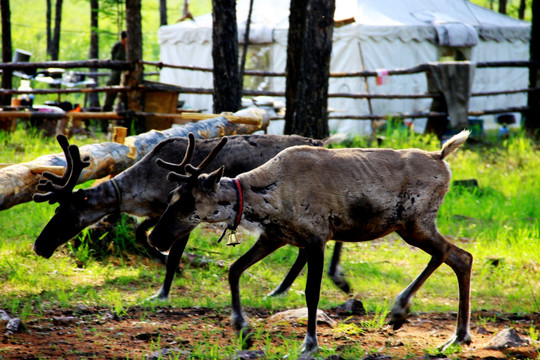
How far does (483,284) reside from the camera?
6.75m

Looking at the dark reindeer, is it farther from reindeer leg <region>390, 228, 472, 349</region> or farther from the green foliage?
the green foliage

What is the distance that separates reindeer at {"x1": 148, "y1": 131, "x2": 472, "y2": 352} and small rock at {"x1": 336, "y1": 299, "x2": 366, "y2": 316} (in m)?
0.66

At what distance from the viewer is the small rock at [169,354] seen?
13.6 feet

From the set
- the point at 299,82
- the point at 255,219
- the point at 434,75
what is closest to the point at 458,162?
the point at 434,75

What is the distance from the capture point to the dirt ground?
14.0 feet

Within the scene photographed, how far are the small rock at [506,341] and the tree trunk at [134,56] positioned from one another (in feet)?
28.6

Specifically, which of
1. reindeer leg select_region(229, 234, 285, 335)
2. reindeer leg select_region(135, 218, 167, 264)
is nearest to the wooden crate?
reindeer leg select_region(135, 218, 167, 264)

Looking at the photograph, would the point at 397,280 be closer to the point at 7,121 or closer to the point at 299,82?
the point at 299,82

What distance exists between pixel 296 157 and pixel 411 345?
5.18 feet

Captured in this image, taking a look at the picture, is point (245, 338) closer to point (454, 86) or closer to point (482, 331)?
point (482, 331)

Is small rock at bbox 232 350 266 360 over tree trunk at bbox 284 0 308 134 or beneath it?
beneath

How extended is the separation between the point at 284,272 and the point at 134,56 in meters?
7.69

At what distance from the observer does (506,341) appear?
4.62m

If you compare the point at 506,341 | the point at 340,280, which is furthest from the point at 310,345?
the point at 340,280
